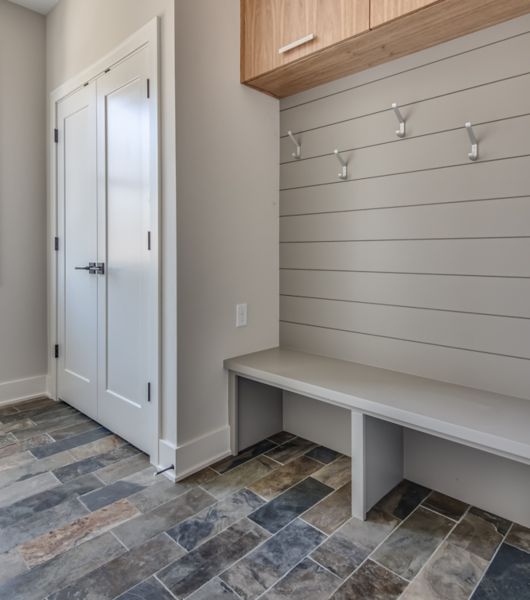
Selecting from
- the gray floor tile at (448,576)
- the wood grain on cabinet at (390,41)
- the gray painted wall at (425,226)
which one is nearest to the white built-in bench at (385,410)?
the gray painted wall at (425,226)

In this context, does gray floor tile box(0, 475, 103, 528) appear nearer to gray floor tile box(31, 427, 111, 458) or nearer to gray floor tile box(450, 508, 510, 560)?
gray floor tile box(31, 427, 111, 458)

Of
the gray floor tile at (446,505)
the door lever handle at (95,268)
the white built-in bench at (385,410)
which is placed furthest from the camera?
the door lever handle at (95,268)

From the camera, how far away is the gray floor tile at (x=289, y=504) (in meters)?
1.66

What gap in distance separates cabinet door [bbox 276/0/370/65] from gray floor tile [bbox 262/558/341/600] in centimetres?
203

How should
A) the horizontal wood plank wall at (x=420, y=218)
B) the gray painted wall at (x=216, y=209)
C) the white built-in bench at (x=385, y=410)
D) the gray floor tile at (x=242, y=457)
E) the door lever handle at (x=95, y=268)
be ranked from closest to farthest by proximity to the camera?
the white built-in bench at (x=385, y=410), the horizontal wood plank wall at (x=420, y=218), the gray painted wall at (x=216, y=209), the gray floor tile at (x=242, y=457), the door lever handle at (x=95, y=268)

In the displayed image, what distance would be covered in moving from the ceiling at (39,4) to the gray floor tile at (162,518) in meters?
3.15

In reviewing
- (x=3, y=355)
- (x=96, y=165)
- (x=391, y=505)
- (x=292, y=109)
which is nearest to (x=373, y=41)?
(x=292, y=109)

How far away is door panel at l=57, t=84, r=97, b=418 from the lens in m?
2.51

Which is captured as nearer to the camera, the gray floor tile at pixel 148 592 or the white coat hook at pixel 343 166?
the gray floor tile at pixel 148 592

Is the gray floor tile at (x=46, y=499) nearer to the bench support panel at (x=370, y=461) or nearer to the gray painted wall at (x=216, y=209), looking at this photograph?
the gray painted wall at (x=216, y=209)

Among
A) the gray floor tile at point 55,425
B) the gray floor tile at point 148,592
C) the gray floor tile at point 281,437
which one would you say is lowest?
the gray floor tile at point 148,592

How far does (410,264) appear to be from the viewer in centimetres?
190

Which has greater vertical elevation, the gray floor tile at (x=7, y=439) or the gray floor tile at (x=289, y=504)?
the gray floor tile at (x=7, y=439)

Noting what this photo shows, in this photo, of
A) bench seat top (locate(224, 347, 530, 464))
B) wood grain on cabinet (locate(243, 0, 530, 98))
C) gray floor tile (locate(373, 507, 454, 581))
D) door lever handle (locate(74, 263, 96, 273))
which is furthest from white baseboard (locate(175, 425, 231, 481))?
wood grain on cabinet (locate(243, 0, 530, 98))
